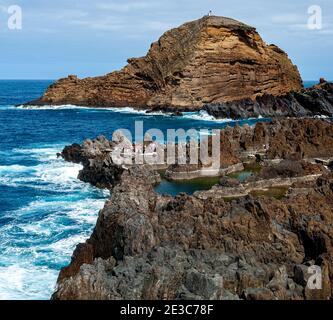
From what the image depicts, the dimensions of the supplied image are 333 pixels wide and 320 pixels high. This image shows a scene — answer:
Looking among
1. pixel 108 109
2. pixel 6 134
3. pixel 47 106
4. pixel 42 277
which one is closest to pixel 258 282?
pixel 42 277

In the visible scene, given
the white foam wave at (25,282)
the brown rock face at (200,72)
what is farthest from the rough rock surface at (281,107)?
the white foam wave at (25,282)

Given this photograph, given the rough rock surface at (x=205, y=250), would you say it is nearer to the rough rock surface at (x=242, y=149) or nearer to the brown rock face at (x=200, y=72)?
the rough rock surface at (x=242, y=149)

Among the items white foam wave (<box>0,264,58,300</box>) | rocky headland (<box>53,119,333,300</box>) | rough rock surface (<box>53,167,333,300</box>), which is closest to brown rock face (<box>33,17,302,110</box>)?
rocky headland (<box>53,119,333,300</box>)

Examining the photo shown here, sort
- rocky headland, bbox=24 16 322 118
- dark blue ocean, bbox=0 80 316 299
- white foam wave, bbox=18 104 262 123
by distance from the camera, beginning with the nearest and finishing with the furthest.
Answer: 1. dark blue ocean, bbox=0 80 316 299
2. white foam wave, bbox=18 104 262 123
3. rocky headland, bbox=24 16 322 118

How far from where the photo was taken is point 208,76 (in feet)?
354

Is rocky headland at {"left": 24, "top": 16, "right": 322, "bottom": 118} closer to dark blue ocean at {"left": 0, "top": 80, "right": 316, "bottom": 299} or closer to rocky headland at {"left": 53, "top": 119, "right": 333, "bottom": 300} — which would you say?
dark blue ocean at {"left": 0, "top": 80, "right": 316, "bottom": 299}

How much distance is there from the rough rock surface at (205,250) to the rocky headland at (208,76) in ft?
243

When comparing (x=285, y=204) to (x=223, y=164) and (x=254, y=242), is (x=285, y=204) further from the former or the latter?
(x=223, y=164)

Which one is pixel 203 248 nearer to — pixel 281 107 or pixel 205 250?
pixel 205 250

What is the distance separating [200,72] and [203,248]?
8874cm

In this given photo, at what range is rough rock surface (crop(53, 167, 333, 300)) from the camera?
17.6 meters

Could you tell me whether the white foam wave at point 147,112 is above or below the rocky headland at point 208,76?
below

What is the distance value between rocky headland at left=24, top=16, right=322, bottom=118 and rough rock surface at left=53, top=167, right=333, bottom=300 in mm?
74149

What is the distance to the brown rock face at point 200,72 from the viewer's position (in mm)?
107938
